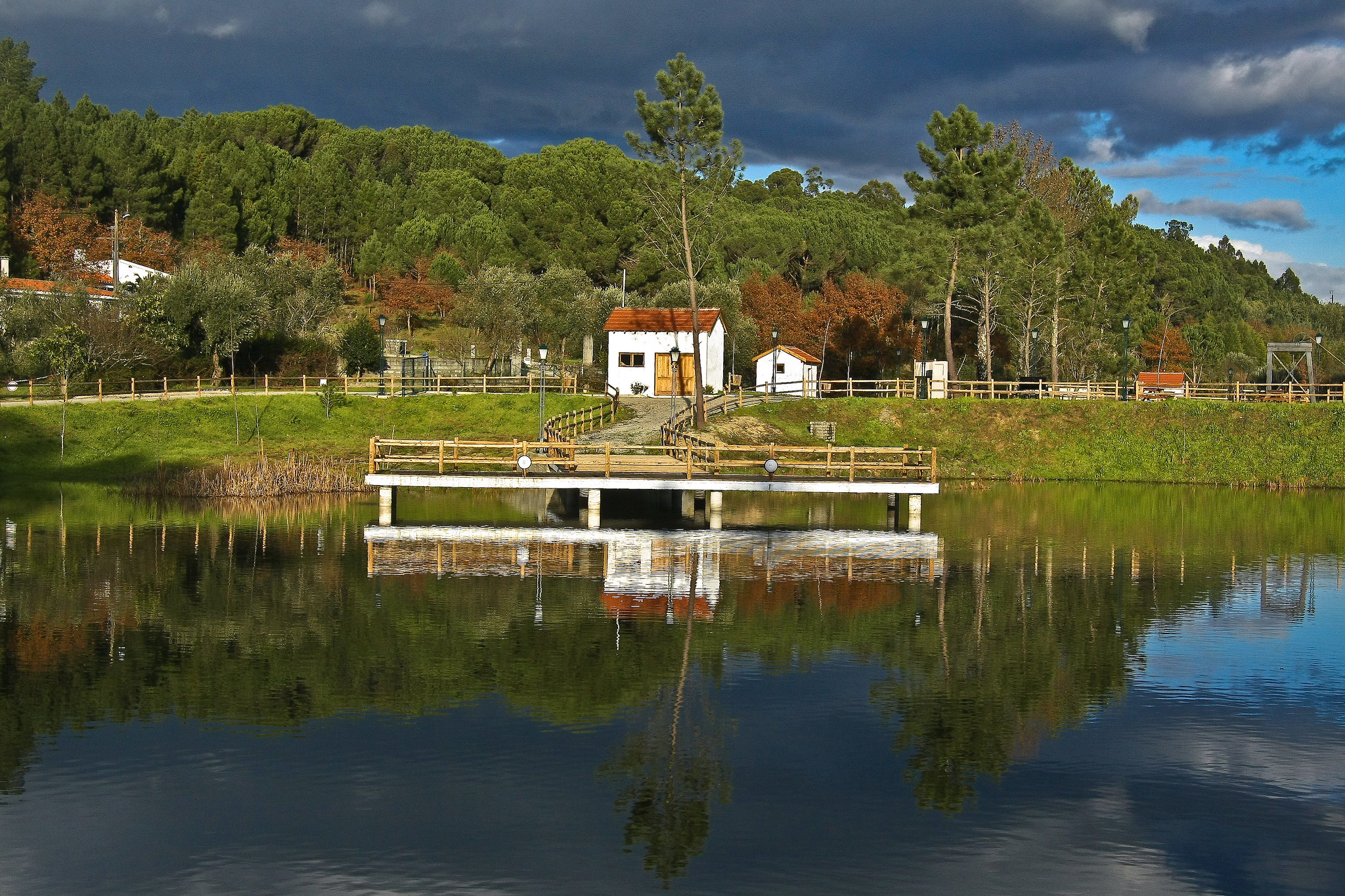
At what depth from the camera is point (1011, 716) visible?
1795cm

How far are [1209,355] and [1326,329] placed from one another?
42.6 meters

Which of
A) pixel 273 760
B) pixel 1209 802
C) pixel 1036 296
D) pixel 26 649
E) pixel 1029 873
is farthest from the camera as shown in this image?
pixel 1036 296

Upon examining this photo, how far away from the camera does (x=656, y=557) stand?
105ft

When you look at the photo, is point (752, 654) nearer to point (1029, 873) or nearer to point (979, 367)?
point (1029, 873)

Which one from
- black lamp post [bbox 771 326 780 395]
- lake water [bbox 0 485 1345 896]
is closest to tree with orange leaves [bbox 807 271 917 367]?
black lamp post [bbox 771 326 780 395]

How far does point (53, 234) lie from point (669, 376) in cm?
5566

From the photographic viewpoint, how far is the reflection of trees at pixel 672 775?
13.4 metres

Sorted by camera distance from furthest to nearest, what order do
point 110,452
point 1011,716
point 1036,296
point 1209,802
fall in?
point 1036,296
point 110,452
point 1011,716
point 1209,802

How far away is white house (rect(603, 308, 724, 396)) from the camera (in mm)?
61594

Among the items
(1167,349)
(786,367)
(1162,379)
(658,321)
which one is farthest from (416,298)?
(1167,349)

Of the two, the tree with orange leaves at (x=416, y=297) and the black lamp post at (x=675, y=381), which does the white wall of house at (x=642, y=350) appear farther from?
the tree with orange leaves at (x=416, y=297)

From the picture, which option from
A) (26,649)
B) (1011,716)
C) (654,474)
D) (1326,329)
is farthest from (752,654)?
(1326,329)

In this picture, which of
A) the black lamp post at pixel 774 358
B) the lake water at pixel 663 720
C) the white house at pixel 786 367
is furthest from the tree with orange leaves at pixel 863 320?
the lake water at pixel 663 720

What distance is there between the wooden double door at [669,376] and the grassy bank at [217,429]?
3683 mm
